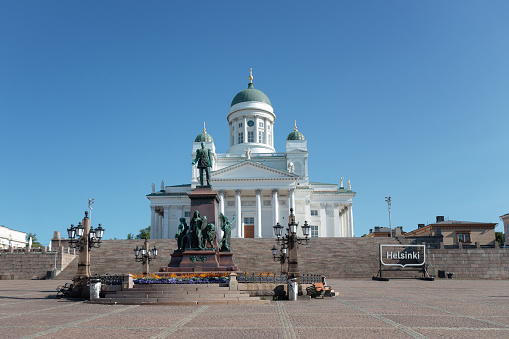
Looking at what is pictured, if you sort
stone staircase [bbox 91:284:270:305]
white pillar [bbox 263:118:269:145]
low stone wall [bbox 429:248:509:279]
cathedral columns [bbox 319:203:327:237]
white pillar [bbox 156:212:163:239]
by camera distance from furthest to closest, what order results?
1. white pillar [bbox 263:118:269:145]
2. white pillar [bbox 156:212:163:239]
3. cathedral columns [bbox 319:203:327:237]
4. low stone wall [bbox 429:248:509:279]
5. stone staircase [bbox 91:284:270:305]

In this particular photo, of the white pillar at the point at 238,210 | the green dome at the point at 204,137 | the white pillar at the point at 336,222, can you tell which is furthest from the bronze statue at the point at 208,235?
the green dome at the point at 204,137

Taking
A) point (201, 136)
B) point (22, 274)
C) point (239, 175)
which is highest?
point (201, 136)

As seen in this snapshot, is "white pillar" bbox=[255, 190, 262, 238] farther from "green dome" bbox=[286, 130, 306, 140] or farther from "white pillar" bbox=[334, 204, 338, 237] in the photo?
"green dome" bbox=[286, 130, 306, 140]

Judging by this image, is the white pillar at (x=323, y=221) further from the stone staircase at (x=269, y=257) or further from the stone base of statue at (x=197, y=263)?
the stone base of statue at (x=197, y=263)

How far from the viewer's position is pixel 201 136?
7438cm

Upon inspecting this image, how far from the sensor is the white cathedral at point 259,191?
62000mm

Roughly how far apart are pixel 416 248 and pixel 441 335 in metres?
A: 33.5

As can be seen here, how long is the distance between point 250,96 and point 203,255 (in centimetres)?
5991

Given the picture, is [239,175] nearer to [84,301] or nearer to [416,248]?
[416,248]

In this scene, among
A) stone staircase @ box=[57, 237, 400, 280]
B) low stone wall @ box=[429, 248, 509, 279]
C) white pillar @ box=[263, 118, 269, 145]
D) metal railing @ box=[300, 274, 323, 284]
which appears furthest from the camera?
white pillar @ box=[263, 118, 269, 145]

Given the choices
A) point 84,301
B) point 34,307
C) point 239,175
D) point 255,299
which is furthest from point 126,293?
point 239,175

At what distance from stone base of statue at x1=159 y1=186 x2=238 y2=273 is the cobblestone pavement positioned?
4.35 metres

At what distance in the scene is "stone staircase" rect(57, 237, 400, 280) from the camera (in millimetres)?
39500

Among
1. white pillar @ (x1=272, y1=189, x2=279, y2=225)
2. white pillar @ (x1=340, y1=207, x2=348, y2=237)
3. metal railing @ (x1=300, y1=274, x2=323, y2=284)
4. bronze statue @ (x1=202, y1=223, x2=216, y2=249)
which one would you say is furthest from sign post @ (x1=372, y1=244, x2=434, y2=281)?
white pillar @ (x1=340, y1=207, x2=348, y2=237)
